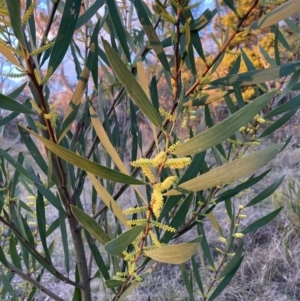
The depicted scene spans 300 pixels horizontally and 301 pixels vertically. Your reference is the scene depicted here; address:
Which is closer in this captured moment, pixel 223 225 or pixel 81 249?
pixel 81 249

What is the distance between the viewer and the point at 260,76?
29cm

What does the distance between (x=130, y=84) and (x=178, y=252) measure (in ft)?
0.36

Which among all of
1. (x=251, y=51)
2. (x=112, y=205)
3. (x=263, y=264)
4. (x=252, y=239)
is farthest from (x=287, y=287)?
(x=251, y=51)

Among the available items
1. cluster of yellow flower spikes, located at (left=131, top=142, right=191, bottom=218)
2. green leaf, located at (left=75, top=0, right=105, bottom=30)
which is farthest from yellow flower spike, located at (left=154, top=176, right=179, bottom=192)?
green leaf, located at (left=75, top=0, right=105, bottom=30)

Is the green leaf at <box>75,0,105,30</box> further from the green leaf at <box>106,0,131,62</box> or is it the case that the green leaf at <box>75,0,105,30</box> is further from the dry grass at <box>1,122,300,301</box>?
the dry grass at <box>1,122,300,301</box>

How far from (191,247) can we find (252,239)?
6.10ft

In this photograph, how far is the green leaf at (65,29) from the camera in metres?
0.25

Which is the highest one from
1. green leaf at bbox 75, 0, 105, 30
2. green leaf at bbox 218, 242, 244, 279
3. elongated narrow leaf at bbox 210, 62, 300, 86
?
green leaf at bbox 75, 0, 105, 30

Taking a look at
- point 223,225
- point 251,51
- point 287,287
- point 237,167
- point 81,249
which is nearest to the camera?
point 237,167

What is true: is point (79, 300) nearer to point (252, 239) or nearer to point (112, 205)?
point (112, 205)

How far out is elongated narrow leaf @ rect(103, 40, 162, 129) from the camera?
0.22m

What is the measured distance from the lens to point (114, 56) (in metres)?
0.22

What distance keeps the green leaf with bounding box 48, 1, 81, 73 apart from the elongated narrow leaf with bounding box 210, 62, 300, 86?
122 millimetres

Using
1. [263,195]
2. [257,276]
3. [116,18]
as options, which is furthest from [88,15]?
[257,276]
